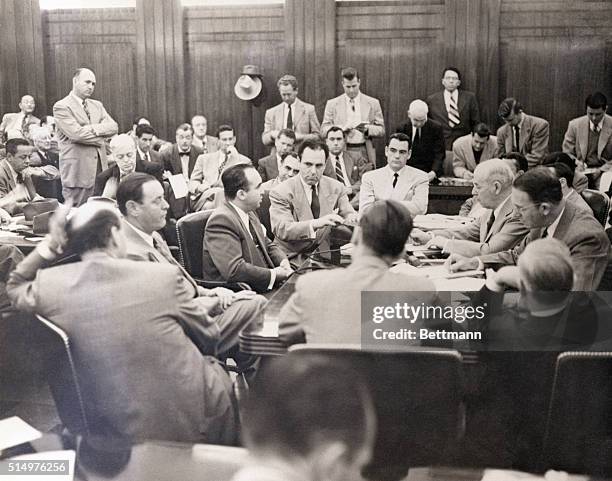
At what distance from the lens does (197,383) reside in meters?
2.52

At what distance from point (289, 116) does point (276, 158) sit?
0.20m

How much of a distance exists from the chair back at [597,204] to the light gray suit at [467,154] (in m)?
0.36

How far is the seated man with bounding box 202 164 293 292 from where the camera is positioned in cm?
278

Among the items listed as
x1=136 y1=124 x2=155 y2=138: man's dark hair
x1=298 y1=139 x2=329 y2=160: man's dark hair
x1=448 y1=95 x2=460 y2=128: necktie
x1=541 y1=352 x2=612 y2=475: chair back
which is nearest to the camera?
→ x1=541 y1=352 x2=612 y2=475: chair back

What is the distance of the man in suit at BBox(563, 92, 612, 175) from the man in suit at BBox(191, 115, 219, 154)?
1.30m

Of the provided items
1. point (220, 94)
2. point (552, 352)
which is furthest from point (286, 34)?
point (552, 352)

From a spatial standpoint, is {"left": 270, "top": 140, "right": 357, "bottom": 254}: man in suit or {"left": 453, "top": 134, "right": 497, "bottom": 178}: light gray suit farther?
{"left": 270, "top": 140, "right": 357, "bottom": 254}: man in suit

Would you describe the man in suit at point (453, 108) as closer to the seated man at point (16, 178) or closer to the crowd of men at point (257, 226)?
the crowd of men at point (257, 226)

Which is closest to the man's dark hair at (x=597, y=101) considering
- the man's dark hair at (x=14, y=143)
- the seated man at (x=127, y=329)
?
the seated man at (x=127, y=329)

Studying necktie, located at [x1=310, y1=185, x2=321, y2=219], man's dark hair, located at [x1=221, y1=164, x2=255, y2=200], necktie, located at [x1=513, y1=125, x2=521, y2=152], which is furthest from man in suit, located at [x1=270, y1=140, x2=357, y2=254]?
necktie, located at [x1=513, y1=125, x2=521, y2=152]

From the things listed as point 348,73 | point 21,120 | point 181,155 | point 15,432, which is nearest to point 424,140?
point 348,73

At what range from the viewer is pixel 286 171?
2783 mm

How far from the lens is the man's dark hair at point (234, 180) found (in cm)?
277

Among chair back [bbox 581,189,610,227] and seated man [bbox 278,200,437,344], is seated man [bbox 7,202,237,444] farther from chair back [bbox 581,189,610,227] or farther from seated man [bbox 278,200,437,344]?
chair back [bbox 581,189,610,227]
